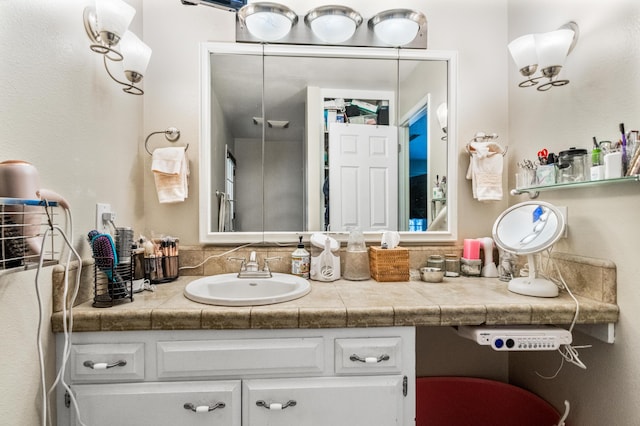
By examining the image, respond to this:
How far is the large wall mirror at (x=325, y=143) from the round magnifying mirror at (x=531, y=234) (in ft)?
1.05

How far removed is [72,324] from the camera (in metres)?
0.91

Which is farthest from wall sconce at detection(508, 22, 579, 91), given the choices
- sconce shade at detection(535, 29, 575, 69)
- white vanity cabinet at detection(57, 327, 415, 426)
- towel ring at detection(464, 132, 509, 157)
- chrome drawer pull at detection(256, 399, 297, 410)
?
chrome drawer pull at detection(256, 399, 297, 410)

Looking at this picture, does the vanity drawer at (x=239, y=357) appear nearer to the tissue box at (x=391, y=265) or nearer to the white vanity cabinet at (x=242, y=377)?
the white vanity cabinet at (x=242, y=377)

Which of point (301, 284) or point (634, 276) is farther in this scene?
point (301, 284)

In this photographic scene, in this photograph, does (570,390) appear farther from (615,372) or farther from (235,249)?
(235,249)

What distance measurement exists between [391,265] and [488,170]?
0.69m

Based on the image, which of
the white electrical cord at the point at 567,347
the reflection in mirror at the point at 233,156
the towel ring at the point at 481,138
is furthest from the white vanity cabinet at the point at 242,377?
the towel ring at the point at 481,138

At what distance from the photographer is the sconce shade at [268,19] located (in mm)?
1428

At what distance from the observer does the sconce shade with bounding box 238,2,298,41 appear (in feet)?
4.68

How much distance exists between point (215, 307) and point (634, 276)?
4.27 feet

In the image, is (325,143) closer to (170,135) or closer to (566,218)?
(170,135)

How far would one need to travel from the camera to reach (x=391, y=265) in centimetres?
139

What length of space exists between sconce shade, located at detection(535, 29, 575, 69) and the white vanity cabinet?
3.75 feet

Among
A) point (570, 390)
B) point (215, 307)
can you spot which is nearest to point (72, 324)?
point (215, 307)
